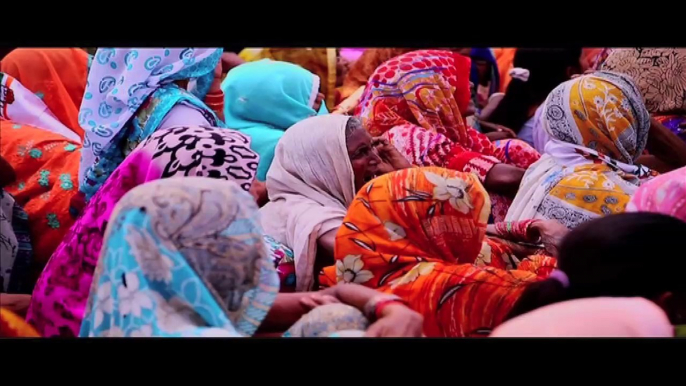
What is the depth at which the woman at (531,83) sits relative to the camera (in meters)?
5.57

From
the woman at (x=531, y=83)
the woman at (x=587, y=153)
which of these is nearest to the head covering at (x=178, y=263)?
the woman at (x=587, y=153)

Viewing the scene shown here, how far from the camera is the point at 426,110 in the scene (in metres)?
4.68

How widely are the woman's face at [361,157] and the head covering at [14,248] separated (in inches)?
44.8

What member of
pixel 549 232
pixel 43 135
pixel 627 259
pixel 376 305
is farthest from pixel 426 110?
pixel 627 259

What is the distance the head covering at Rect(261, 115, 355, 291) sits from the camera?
12.3ft

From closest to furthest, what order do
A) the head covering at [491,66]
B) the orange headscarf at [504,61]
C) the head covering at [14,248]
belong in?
the head covering at [14,248] < the head covering at [491,66] < the orange headscarf at [504,61]

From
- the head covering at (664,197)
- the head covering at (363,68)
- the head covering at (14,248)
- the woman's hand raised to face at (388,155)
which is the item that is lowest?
the head covering at (363,68)

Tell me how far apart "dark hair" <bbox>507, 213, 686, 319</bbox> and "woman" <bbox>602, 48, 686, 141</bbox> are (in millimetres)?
2104

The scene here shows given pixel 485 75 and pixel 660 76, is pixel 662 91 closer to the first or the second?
pixel 660 76

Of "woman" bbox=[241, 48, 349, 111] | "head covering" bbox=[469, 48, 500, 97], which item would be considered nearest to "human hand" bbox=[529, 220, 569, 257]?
"woman" bbox=[241, 48, 349, 111]

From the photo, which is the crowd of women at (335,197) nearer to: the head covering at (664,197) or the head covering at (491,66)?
the head covering at (664,197)

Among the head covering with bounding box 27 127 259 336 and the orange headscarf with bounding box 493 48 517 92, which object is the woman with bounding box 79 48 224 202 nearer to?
the head covering with bounding box 27 127 259 336
